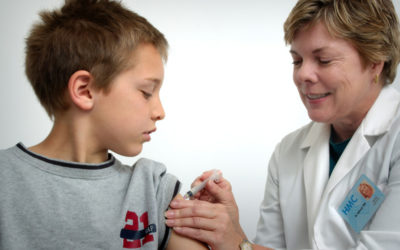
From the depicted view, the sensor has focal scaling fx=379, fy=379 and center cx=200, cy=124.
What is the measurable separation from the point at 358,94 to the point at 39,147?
43.4 inches

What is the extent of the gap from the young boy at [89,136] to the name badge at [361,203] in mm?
650

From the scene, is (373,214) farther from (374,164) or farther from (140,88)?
(140,88)

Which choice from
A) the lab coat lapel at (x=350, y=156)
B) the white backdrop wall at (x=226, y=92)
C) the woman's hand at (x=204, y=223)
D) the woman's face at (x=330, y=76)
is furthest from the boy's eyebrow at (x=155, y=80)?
the white backdrop wall at (x=226, y=92)

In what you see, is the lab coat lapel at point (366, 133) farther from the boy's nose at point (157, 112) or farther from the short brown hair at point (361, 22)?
the boy's nose at point (157, 112)

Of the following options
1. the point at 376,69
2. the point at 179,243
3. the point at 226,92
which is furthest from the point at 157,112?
the point at 226,92

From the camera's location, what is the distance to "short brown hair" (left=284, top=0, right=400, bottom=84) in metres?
1.34

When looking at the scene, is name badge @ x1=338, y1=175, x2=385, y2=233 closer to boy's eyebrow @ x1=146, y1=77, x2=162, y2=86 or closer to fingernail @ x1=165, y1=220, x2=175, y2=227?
fingernail @ x1=165, y1=220, x2=175, y2=227

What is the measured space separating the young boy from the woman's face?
0.57 meters

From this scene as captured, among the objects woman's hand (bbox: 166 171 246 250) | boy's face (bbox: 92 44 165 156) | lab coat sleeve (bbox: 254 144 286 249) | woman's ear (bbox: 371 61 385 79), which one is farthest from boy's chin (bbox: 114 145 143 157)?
woman's ear (bbox: 371 61 385 79)

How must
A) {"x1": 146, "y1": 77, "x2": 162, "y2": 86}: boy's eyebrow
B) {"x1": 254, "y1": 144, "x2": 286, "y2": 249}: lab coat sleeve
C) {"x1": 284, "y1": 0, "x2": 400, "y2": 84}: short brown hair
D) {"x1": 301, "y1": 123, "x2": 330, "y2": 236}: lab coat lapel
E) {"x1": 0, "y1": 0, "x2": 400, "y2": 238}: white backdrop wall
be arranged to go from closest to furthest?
{"x1": 146, "y1": 77, "x2": 162, "y2": 86}: boy's eyebrow < {"x1": 284, "y1": 0, "x2": 400, "y2": 84}: short brown hair < {"x1": 301, "y1": 123, "x2": 330, "y2": 236}: lab coat lapel < {"x1": 254, "y1": 144, "x2": 286, "y2": 249}: lab coat sleeve < {"x1": 0, "y1": 0, "x2": 400, "y2": 238}: white backdrop wall

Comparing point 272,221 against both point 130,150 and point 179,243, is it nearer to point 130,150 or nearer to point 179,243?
point 179,243

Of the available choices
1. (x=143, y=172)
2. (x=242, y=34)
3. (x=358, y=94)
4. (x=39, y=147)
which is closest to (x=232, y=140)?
(x=242, y=34)

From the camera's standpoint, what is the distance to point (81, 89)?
1.07 m

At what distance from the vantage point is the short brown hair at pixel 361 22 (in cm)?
134
